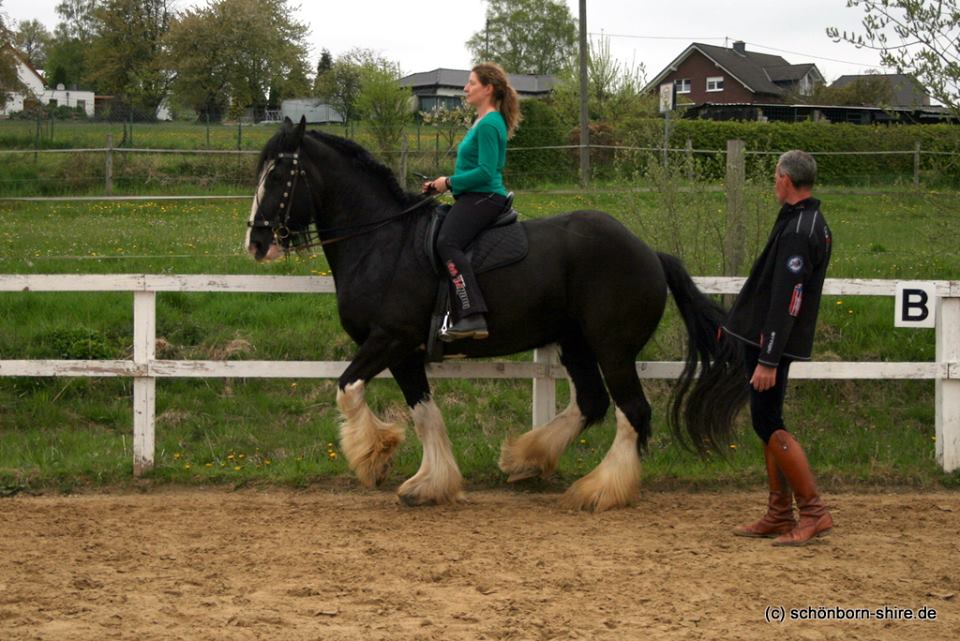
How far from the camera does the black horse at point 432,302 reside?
21.9 feet

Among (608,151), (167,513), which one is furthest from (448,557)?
(608,151)

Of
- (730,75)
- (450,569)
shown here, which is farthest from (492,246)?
(730,75)

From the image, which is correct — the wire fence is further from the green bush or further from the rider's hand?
the rider's hand

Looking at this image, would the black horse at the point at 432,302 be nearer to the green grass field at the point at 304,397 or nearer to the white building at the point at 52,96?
the green grass field at the point at 304,397

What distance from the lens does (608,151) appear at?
82.5ft

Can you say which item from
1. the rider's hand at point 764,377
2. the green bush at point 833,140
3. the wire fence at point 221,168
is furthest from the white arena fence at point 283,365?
the green bush at point 833,140

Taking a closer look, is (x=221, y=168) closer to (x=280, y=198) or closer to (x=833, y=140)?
(x=280, y=198)

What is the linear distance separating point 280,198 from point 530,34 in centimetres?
7560

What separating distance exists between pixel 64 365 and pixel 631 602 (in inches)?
183

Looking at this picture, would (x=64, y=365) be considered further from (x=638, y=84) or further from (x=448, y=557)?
(x=638, y=84)

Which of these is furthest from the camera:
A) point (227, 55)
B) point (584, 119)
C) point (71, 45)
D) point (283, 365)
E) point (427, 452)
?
point (71, 45)

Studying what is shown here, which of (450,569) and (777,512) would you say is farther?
(777,512)

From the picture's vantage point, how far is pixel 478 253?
6672mm

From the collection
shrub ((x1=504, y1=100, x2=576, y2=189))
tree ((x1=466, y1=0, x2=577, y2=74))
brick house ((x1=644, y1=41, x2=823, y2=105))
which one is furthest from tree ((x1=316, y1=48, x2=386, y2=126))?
tree ((x1=466, y1=0, x2=577, y2=74))
